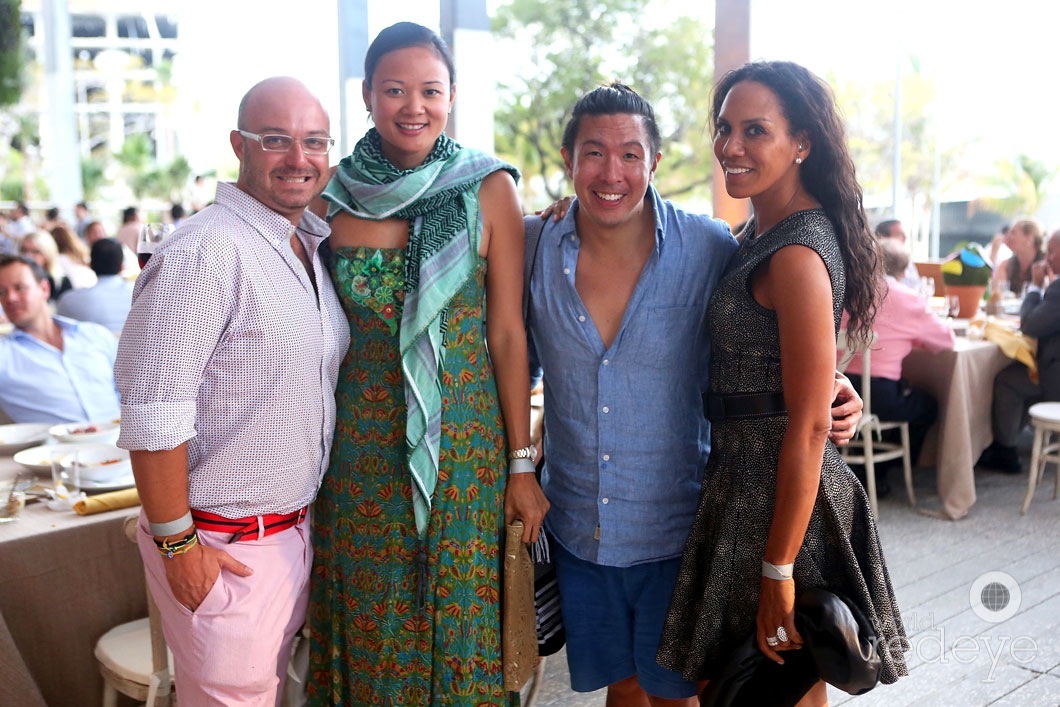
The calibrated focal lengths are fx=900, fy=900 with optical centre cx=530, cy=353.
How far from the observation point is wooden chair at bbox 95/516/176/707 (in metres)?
1.97

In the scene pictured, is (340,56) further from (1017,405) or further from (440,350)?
(440,350)

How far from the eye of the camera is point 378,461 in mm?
1719

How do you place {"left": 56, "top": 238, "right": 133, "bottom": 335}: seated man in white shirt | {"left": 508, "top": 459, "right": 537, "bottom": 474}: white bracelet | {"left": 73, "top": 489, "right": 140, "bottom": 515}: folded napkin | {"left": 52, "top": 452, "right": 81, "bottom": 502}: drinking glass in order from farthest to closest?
1. {"left": 56, "top": 238, "right": 133, "bottom": 335}: seated man in white shirt
2. {"left": 52, "top": 452, "right": 81, "bottom": 502}: drinking glass
3. {"left": 73, "top": 489, "right": 140, "bottom": 515}: folded napkin
4. {"left": 508, "top": 459, "right": 537, "bottom": 474}: white bracelet

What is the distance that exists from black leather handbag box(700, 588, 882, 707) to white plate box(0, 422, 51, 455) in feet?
6.98

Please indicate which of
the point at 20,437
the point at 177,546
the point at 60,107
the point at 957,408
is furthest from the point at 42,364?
the point at 60,107

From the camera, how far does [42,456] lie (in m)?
2.44

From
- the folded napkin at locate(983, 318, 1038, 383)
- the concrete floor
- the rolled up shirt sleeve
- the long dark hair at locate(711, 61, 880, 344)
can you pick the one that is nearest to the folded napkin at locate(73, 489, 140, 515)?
the rolled up shirt sleeve

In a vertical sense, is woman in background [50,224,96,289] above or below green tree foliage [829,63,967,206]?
below

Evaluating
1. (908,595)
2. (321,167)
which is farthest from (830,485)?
(908,595)

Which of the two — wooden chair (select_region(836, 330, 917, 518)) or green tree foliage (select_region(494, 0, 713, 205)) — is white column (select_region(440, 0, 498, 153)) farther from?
green tree foliage (select_region(494, 0, 713, 205))

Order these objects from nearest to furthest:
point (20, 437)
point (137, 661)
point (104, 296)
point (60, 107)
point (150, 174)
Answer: point (137, 661) < point (20, 437) < point (104, 296) < point (60, 107) < point (150, 174)

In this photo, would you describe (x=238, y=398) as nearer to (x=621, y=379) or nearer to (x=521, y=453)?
(x=521, y=453)

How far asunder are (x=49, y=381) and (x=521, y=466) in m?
2.40

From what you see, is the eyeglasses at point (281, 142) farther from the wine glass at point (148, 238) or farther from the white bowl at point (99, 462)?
the white bowl at point (99, 462)
